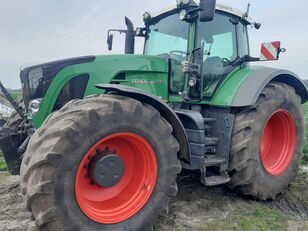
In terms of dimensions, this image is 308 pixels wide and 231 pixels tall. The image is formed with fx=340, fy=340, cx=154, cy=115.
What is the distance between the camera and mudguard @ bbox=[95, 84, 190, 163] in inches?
130

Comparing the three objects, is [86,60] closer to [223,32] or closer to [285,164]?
[223,32]

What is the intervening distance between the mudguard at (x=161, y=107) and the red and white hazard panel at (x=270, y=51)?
6.33ft

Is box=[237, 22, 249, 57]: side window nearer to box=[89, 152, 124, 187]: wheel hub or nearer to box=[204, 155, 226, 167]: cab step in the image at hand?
box=[204, 155, 226, 167]: cab step

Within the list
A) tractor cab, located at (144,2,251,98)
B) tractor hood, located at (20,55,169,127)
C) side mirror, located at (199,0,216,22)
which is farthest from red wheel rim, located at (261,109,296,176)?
tractor hood, located at (20,55,169,127)

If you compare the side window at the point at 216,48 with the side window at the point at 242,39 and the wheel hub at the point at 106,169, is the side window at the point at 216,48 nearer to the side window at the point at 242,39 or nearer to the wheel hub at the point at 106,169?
the side window at the point at 242,39

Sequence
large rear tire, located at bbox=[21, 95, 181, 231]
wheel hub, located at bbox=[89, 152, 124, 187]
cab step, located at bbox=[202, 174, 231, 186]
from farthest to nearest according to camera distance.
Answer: cab step, located at bbox=[202, 174, 231, 186] < wheel hub, located at bbox=[89, 152, 124, 187] < large rear tire, located at bbox=[21, 95, 181, 231]

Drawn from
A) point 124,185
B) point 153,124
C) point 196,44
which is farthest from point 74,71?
point 196,44

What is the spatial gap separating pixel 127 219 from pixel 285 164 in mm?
2699

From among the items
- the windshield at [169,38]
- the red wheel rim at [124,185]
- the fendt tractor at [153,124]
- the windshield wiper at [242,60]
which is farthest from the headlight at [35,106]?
the windshield wiper at [242,60]

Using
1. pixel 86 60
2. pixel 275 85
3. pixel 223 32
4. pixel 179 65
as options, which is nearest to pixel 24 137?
pixel 86 60

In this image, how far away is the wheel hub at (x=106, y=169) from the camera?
3141mm

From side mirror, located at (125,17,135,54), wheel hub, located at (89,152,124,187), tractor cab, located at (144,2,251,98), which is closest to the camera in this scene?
wheel hub, located at (89,152,124,187)

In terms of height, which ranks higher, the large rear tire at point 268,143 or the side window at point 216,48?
the side window at point 216,48

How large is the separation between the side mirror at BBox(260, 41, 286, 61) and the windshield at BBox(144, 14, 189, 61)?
1.14 metres
